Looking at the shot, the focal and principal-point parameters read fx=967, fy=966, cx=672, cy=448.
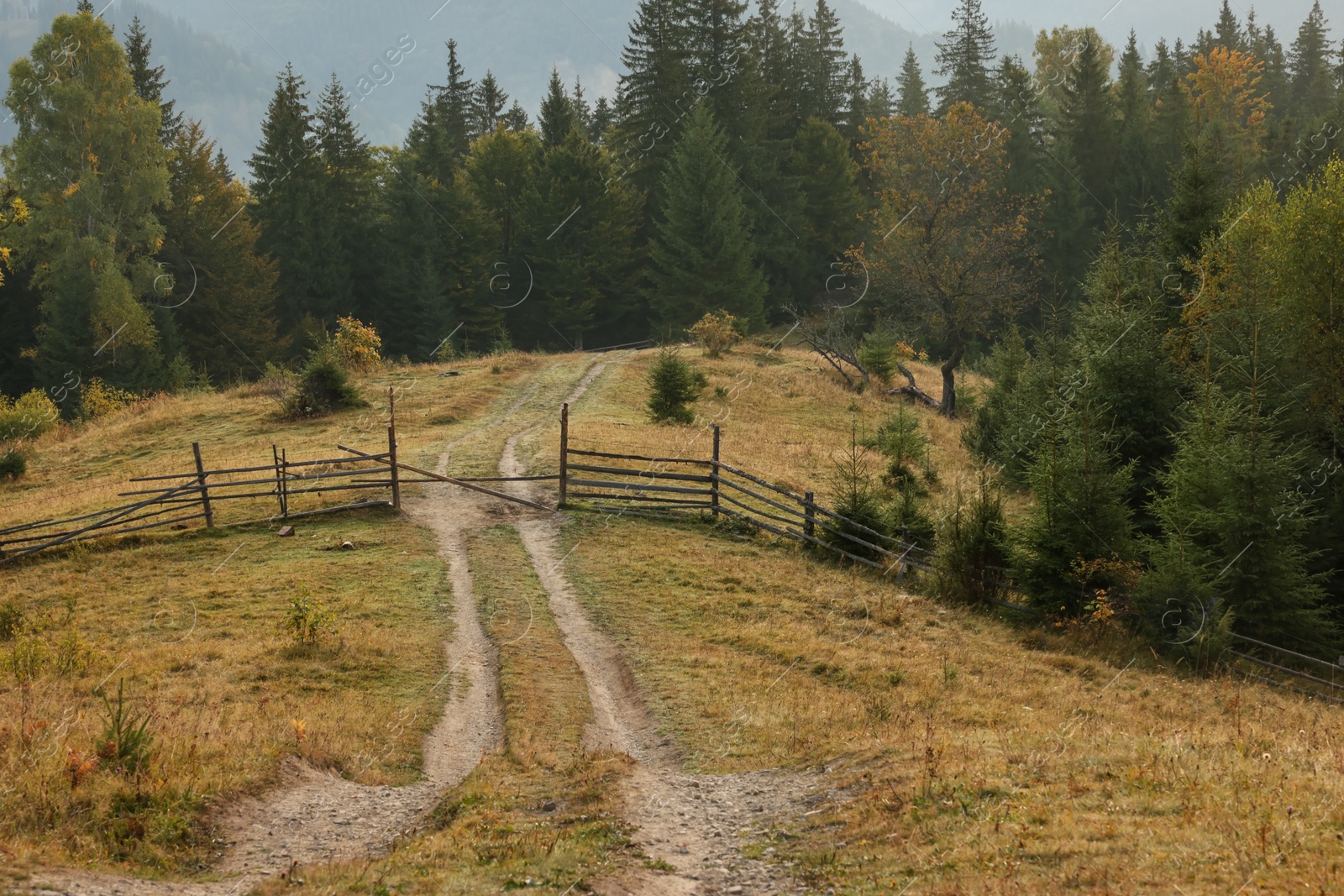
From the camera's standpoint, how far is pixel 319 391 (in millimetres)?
33281

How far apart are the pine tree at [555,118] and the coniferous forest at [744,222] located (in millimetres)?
204

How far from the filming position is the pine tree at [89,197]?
42594 millimetres

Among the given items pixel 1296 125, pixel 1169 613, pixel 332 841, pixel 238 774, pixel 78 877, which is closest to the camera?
pixel 78 877

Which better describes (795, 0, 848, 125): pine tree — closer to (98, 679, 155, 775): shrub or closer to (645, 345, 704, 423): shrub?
(645, 345, 704, 423): shrub

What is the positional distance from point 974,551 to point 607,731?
354 inches

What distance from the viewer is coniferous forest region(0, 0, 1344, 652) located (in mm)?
24094

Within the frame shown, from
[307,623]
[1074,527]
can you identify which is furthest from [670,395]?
[307,623]

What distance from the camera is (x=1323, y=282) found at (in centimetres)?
2277

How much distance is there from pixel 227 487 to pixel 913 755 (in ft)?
63.7

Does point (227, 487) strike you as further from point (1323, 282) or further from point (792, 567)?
point (1323, 282)

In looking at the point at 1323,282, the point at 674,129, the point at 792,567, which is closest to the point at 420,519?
the point at 792,567

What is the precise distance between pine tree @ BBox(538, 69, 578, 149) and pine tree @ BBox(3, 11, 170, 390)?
23057mm

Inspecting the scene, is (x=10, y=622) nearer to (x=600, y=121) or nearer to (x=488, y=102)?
(x=488, y=102)

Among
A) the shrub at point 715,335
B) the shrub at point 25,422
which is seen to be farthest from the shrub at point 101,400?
the shrub at point 715,335
